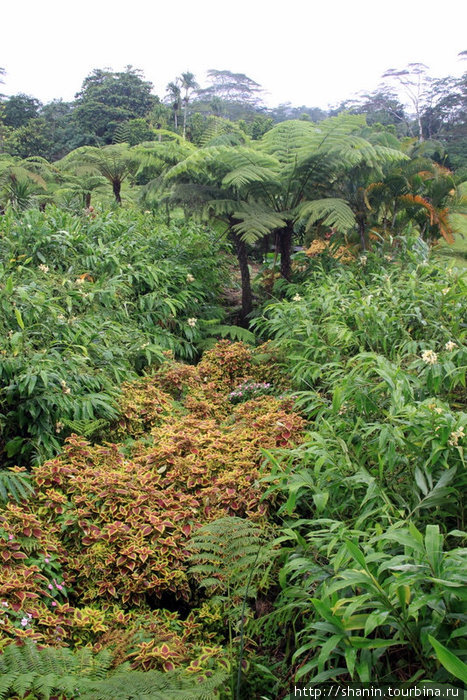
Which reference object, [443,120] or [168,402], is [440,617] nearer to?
[168,402]

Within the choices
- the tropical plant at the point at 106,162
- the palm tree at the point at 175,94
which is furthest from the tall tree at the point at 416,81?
the tropical plant at the point at 106,162

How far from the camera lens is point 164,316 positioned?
4.41 meters

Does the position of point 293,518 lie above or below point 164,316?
below

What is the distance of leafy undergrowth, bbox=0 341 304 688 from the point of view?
5.36ft

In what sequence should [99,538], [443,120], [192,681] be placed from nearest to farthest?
1. [192,681]
2. [99,538]
3. [443,120]

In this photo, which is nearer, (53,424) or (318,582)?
(318,582)

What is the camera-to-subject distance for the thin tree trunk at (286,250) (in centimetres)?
519

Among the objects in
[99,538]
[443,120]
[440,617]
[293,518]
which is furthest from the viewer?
[443,120]

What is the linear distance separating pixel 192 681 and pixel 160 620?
0.41 meters

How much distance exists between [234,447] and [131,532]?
738mm

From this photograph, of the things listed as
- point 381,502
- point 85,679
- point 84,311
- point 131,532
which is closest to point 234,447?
point 131,532

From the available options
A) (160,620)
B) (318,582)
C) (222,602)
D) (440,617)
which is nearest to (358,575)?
(440,617)

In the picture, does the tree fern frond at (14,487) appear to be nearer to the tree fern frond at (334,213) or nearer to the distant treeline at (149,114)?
the tree fern frond at (334,213)

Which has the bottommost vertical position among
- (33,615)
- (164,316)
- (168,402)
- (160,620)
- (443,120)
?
(160,620)
